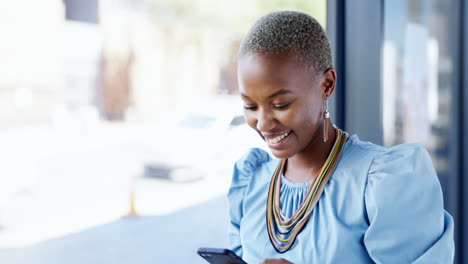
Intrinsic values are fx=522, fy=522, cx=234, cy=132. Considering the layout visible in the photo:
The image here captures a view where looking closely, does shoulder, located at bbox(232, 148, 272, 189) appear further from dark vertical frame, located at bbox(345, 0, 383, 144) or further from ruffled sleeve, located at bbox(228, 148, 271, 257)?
dark vertical frame, located at bbox(345, 0, 383, 144)

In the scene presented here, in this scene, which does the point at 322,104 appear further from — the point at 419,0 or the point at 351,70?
the point at 419,0

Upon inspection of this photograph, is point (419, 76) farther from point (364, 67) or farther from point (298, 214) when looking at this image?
point (298, 214)

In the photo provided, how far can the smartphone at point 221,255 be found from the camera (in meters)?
0.89

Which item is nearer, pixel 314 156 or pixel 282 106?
pixel 282 106

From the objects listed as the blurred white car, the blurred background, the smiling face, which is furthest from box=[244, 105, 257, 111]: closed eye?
the blurred white car

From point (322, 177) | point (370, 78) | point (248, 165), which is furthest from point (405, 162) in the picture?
point (370, 78)

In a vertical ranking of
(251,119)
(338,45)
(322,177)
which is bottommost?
(322,177)

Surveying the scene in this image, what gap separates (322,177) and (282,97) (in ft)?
0.59

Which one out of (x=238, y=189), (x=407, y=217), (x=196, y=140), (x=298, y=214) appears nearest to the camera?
(x=407, y=217)

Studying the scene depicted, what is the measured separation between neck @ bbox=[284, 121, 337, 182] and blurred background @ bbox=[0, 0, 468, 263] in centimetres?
59

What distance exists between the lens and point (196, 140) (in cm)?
177

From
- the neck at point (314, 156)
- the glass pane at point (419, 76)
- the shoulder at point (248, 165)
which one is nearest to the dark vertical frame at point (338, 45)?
the glass pane at point (419, 76)

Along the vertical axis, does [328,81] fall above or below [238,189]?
above

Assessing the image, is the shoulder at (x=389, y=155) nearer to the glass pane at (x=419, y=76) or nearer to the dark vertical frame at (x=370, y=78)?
the dark vertical frame at (x=370, y=78)
